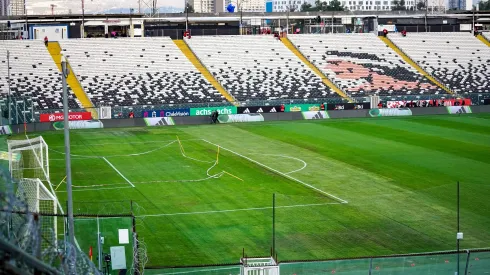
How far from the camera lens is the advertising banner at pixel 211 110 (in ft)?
246

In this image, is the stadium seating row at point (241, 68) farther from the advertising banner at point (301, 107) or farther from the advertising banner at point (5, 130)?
the advertising banner at point (5, 130)

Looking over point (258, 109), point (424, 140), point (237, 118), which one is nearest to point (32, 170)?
point (424, 140)

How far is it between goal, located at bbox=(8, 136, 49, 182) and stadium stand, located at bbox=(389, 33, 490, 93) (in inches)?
2266

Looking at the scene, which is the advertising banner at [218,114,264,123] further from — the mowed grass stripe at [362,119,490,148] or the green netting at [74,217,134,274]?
the green netting at [74,217,134,274]

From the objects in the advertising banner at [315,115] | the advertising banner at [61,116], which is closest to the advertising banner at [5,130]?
the advertising banner at [61,116]

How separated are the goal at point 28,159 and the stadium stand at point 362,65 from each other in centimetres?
4942

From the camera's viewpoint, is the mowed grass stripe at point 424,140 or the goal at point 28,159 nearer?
the goal at point 28,159

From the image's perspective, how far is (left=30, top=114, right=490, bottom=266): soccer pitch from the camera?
34.2m

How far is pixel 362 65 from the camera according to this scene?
94812 millimetres

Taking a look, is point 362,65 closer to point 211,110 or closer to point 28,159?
point 211,110

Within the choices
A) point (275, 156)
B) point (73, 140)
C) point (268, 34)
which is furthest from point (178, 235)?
point (268, 34)

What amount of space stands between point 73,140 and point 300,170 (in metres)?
21.2

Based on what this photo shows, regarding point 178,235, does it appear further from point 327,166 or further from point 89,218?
point 327,166

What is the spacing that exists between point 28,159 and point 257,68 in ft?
173
